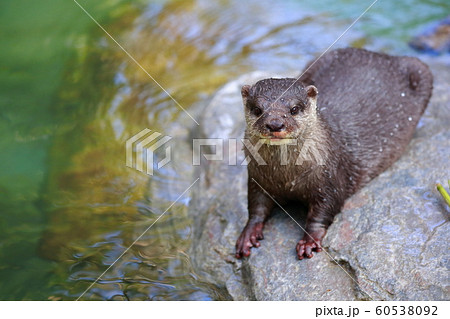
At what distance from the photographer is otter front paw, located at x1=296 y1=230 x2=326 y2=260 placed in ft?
10.1

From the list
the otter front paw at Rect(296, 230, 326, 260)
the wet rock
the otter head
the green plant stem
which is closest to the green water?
the wet rock

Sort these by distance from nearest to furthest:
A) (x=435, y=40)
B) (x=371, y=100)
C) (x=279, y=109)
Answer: (x=279, y=109)
(x=371, y=100)
(x=435, y=40)

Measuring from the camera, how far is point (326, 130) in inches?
126

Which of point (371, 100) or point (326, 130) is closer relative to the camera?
point (326, 130)

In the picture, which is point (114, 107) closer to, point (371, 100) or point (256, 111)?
point (371, 100)

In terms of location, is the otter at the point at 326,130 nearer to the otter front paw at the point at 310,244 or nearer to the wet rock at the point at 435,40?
the otter front paw at the point at 310,244

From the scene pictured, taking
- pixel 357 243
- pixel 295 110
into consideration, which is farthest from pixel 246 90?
pixel 357 243

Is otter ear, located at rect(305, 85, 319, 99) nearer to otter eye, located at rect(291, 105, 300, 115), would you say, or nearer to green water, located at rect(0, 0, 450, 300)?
otter eye, located at rect(291, 105, 300, 115)

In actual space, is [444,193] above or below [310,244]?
above

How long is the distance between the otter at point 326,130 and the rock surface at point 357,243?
8cm

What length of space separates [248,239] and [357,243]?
0.62 m

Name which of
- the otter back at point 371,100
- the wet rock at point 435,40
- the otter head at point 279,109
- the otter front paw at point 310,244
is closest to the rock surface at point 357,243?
the otter front paw at point 310,244

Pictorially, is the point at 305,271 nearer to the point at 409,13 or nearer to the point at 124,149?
the point at 124,149

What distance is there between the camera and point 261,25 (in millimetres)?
6945
